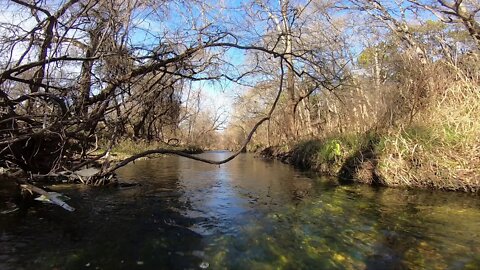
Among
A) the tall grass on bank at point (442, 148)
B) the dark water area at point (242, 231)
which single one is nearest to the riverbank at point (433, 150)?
the tall grass on bank at point (442, 148)

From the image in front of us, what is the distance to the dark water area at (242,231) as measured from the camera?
181 inches

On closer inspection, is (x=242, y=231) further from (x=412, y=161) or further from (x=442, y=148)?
(x=442, y=148)

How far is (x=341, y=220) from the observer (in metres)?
6.66

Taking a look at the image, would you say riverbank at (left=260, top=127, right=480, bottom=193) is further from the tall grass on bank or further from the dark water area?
the dark water area

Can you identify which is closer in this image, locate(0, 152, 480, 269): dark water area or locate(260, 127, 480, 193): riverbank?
locate(0, 152, 480, 269): dark water area

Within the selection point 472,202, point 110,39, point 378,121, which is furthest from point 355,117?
point 110,39

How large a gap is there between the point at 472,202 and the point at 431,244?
339cm

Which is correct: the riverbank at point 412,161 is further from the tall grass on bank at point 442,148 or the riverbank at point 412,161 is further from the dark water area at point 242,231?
the dark water area at point 242,231

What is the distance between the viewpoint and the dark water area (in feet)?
15.0

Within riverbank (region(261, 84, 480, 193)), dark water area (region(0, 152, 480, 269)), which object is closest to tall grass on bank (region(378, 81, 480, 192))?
riverbank (region(261, 84, 480, 193))

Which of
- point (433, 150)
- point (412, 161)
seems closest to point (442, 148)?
point (433, 150)

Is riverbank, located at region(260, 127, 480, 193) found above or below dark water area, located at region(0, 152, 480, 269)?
above

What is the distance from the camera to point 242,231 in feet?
19.2

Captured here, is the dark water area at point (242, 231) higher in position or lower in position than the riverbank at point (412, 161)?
lower
